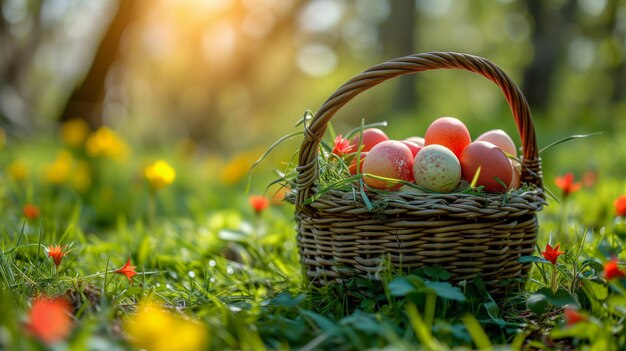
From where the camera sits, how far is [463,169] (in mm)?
1816

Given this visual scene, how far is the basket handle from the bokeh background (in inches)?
109

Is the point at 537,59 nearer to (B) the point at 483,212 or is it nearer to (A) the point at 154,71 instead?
(B) the point at 483,212

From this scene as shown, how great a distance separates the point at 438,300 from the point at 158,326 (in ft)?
2.85

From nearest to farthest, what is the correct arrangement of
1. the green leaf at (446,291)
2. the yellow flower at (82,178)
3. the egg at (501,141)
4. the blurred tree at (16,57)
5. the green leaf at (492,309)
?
the green leaf at (446,291)
the green leaf at (492,309)
the egg at (501,141)
the yellow flower at (82,178)
the blurred tree at (16,57)

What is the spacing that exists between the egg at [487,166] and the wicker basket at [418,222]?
102 millimetres

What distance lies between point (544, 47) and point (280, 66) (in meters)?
14.2

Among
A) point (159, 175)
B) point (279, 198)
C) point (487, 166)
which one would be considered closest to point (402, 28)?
point (279, 198)

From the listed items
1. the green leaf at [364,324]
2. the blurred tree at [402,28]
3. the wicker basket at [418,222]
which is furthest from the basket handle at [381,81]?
the blurred tree at [402,28]

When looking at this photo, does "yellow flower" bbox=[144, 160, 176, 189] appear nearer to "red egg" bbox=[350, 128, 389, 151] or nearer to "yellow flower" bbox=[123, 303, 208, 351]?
"red egg" bbox=[350, 128, 389, 151]

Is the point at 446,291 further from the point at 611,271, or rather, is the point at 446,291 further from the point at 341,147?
the point at 341,147

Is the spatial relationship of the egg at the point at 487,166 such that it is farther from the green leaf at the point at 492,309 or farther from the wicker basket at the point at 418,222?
the green leaf at the point at 492,309

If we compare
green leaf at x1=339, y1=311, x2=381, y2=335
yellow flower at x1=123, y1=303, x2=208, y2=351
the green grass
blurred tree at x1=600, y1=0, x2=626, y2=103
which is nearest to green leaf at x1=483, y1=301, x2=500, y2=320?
the green grass

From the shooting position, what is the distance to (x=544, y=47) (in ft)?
26.9

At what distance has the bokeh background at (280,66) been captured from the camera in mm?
6402
